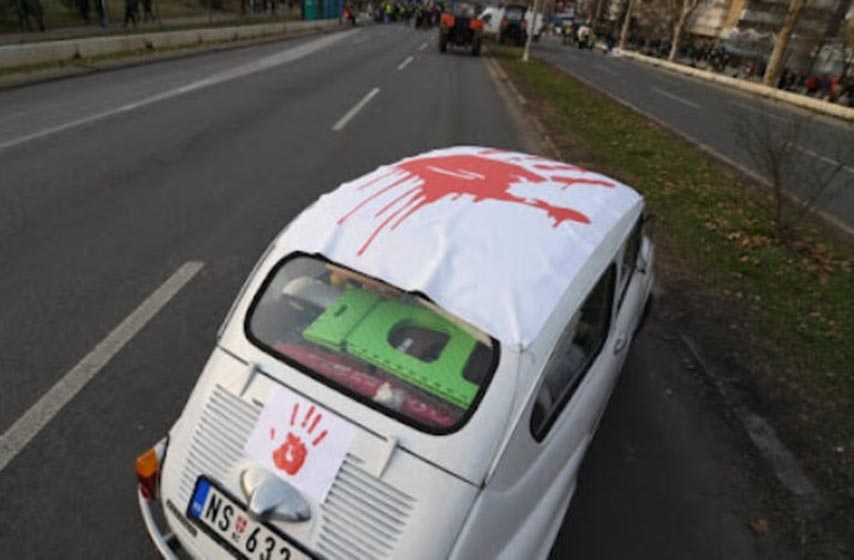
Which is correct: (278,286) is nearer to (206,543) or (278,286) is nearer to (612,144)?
(206,543)

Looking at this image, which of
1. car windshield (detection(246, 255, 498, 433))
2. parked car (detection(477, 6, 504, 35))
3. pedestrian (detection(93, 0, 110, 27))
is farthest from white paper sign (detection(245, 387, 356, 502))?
parked car (detection(477, 6, 504, 35))

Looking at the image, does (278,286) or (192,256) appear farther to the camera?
(192,256)

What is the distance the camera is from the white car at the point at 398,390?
2.05 metres

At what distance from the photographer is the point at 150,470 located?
249 centimetres

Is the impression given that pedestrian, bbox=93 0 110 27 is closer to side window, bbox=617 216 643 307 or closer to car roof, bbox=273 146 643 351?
car roof, bbox=273 146 643 351

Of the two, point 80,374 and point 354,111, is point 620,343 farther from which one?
point 354,111

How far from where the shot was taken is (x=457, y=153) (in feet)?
12.7

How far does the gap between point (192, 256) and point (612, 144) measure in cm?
907

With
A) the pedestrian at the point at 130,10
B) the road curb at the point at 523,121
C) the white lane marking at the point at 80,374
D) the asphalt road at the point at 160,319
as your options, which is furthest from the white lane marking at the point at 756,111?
the pedestrian at the point at 130,10

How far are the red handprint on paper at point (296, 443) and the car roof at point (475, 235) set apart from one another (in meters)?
0.63

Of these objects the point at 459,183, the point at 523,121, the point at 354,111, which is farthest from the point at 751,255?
the point at 354,111

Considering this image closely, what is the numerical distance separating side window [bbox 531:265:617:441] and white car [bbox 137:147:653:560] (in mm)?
13

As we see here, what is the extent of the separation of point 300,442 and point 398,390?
42 cm

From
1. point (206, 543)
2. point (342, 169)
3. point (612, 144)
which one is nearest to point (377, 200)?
point (206, 543)
